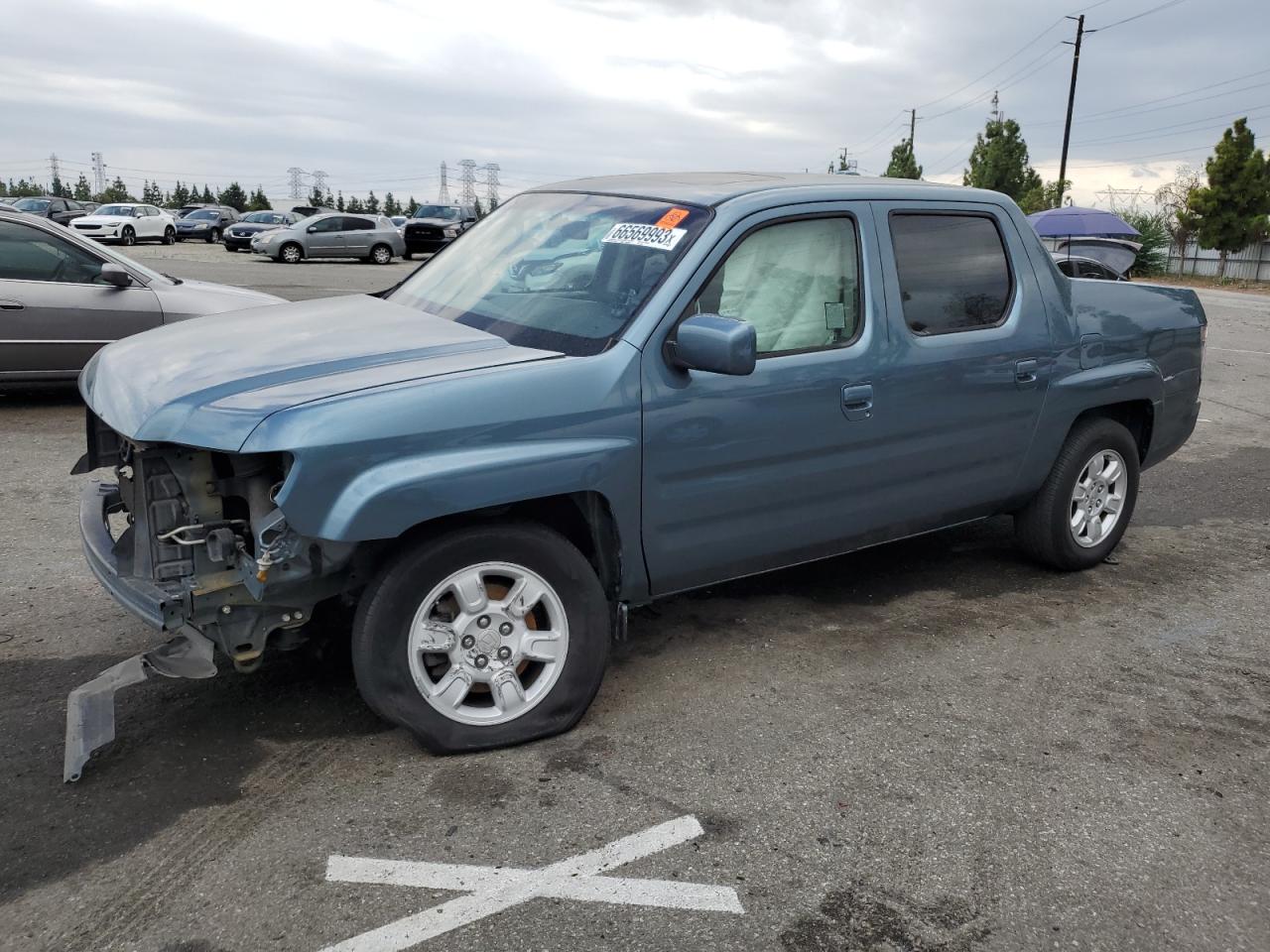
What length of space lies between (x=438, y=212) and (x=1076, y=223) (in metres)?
20.6

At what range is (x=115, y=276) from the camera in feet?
27.3

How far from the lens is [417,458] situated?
3113 mm

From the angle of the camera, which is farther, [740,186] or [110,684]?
[740,186]

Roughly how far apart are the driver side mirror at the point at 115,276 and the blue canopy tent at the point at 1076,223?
20.5 metres

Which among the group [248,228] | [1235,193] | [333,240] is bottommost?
[333,240]

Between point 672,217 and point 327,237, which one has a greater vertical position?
point 672,217

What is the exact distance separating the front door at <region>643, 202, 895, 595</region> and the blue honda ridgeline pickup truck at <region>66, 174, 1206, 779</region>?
0.04 feet

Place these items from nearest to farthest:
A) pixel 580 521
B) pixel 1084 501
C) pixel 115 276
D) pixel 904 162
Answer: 1. pixel 580 521
2. pixel 1084 501
3. pixel 115 276
4. pixel 904 162

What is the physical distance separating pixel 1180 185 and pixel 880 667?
195 feet

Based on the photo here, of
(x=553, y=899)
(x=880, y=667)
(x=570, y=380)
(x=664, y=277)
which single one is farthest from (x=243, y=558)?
(x=880, y=667)

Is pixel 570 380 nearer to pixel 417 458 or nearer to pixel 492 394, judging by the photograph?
pixel 492 394

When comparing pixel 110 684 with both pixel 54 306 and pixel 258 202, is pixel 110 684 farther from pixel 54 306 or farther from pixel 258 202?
pixel 258 202

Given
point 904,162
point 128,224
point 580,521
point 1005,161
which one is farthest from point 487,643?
point 904,162

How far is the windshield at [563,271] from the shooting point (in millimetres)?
3707
